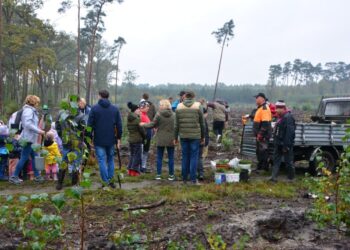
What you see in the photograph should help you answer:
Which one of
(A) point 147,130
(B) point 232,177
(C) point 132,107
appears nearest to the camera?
(B) point 232,177

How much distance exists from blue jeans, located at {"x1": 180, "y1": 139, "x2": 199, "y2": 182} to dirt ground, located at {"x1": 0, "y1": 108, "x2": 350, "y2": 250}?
411mm

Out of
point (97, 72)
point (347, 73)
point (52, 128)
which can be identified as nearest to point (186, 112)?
point (52, 128)

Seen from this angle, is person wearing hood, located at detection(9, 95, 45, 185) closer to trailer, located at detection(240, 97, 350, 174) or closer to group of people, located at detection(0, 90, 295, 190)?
group of people, located at detection(0, 90, 295, 190)

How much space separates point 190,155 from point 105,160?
1.76m

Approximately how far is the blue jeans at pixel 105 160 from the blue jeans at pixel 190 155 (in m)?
1.48

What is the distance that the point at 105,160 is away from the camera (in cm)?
769

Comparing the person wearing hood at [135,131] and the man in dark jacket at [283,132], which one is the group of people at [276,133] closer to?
the man in dark jacket at [283,132]

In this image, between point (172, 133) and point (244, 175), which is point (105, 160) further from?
point (244, 175)

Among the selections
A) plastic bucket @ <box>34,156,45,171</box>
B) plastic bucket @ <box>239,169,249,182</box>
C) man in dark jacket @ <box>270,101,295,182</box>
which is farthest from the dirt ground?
man in dark jacket @ <box>270,101,295,182</box>

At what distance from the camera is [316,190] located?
204 inches

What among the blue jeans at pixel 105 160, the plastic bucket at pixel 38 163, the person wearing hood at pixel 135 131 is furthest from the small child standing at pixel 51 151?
the person wearing hood at pixel 135 131

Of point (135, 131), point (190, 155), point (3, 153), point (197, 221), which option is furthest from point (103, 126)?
point (197, 221)

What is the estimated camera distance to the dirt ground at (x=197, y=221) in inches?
191

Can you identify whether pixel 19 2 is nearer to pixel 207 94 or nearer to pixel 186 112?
pixel 186 112
